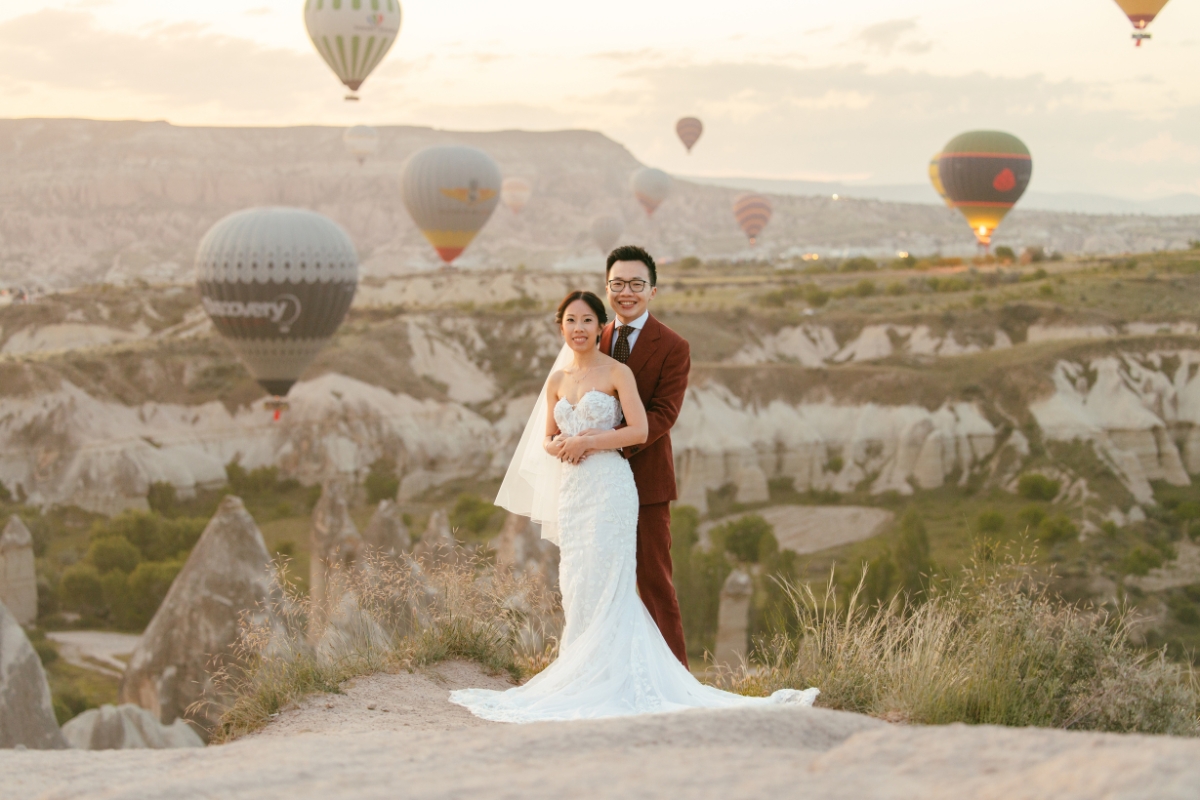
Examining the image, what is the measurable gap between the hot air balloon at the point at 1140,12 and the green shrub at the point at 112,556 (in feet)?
90.0

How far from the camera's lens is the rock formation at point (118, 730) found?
1338 cm

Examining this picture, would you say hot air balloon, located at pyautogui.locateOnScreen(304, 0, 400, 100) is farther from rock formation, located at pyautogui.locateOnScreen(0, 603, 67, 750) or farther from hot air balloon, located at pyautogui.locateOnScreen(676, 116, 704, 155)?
hot air balloon, located at pyautogui.locateOnScreen(676, 116, 704, 155)

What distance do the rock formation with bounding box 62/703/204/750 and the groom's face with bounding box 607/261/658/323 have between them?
33.7 ft

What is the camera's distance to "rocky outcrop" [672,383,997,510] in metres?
32.3

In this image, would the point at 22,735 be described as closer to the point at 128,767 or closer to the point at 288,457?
the point at 128,767

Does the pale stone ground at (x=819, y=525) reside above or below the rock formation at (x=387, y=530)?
below

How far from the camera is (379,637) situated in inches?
233

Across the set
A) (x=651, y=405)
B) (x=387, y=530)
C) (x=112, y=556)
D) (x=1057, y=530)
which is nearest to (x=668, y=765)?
(x=651, y=405)

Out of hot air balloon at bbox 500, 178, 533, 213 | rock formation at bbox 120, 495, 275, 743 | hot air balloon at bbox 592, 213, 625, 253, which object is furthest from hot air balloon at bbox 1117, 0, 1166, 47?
hot air balloon at bbox 500, 178, 533, 213

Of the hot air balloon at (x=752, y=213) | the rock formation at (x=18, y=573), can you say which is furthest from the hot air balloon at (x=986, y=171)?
the hot air balloon at (x=752, y=213)

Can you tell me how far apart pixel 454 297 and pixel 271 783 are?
2237 inches

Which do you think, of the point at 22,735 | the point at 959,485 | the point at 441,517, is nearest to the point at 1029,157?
the point at 959,485

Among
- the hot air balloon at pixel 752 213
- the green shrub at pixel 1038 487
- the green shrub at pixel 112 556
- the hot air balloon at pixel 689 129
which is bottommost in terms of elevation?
the green shrub at pixel 112 556

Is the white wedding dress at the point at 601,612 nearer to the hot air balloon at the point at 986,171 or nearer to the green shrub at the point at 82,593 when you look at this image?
the green shrub at the point at 82,593
